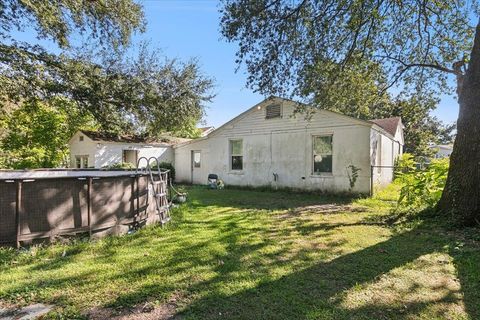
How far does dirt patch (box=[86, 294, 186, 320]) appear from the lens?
2.78 metres

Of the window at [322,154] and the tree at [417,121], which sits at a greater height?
the tree at [417,121]

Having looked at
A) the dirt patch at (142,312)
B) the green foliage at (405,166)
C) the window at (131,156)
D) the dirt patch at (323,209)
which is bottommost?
A: the dirt patch at (142,312)

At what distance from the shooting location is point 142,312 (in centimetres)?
288

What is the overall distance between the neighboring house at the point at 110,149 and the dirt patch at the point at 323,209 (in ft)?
41.5

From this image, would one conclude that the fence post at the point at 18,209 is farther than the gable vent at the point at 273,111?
No

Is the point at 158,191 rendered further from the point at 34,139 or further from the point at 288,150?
the point at 34,139

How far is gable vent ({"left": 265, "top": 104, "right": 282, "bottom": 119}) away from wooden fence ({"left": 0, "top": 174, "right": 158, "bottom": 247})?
8215 millimetres

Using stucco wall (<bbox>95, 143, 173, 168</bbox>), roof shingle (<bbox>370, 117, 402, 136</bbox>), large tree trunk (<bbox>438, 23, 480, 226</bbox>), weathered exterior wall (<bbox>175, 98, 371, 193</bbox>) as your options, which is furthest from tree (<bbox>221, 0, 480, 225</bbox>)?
stucco wall (<bbox>95, 143, 173, 168</bbox>)

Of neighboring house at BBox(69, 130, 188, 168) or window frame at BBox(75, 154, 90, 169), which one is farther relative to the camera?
window frame at BBox(75, 154, 90, 169)

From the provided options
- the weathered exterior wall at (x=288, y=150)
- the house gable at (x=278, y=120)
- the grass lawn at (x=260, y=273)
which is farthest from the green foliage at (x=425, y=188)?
the house gable at (x=278, y=120)

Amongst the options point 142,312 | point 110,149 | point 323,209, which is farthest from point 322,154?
point 110,149

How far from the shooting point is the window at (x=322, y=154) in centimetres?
1184

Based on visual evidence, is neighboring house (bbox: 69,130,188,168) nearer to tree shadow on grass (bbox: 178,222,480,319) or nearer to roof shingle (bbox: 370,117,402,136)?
roof shingle (bbox: 370,117,402,136)

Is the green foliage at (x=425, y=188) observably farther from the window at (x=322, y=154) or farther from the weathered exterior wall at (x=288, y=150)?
the window at (x=322, y=154)
